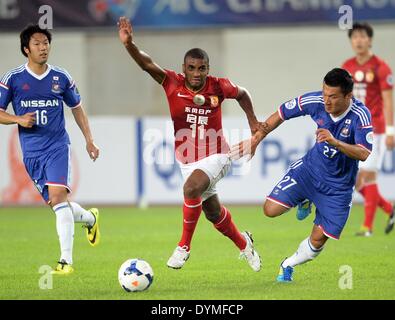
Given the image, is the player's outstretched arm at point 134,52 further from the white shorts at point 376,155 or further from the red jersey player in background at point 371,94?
the white shorts at point 376,155

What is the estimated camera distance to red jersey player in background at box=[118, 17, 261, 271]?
8180 mm

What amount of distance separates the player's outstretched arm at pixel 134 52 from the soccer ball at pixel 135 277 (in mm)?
1724

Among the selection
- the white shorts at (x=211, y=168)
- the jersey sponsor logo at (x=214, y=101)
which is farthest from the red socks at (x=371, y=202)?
the jersey sponsor logo at (x=214, y=101)

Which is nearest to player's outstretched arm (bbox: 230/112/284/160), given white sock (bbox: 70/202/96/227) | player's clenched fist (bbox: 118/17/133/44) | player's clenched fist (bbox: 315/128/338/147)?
player's clenched fist (bbox: 315/128/338/147)

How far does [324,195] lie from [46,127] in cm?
251

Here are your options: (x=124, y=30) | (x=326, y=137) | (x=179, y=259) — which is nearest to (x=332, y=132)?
(x=326, y=137)

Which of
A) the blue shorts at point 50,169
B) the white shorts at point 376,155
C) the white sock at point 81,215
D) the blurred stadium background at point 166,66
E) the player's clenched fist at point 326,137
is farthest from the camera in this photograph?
the blurred stadium background at point 166,66

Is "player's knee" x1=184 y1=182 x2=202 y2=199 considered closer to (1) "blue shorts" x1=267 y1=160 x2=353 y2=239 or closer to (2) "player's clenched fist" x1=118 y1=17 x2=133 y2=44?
(1) "blue shorts" x1=267 y1=160 x2=353 y2=239

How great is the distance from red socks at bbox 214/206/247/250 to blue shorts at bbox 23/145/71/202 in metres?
1.38

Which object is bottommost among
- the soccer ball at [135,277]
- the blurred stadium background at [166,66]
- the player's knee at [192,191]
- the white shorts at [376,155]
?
the soccer ball at [135,277]

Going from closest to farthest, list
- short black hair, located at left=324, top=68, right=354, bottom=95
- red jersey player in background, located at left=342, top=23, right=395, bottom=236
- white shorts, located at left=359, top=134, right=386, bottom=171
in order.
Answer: short black hair, located at left=324, top=68, right=354, bottom=95
red jersey player in background, located at left=342, top=23, right=395, bottom=236
white shorts, located at left=359, top=134, right=386, bottom=171

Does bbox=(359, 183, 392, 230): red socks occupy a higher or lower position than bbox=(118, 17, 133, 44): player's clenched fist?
lower

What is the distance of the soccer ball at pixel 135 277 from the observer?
736 cm

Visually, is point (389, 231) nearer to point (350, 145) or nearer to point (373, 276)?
point (373, 276)
